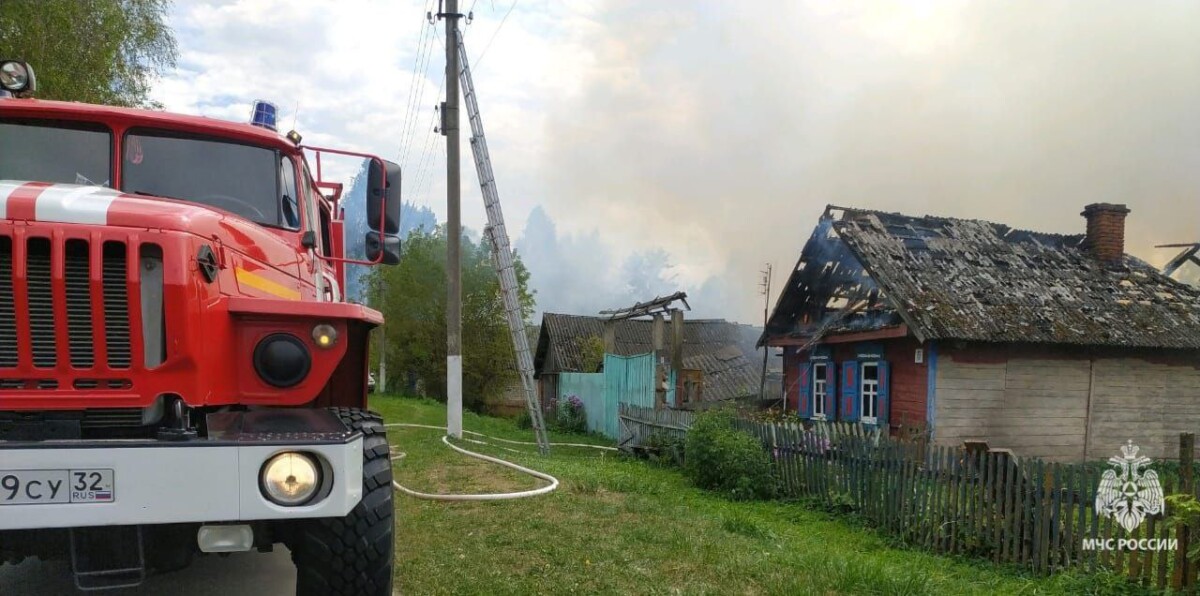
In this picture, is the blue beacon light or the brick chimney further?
the brick chimney

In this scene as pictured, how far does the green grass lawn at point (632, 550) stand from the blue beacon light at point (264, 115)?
3051 mm

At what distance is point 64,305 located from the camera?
2732mm

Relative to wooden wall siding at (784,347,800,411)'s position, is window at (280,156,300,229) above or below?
above

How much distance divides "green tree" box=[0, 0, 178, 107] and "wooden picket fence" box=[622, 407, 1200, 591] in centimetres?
1229

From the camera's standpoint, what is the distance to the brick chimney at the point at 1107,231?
1786 cm

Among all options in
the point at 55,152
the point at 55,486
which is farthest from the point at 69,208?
the point at 55,152

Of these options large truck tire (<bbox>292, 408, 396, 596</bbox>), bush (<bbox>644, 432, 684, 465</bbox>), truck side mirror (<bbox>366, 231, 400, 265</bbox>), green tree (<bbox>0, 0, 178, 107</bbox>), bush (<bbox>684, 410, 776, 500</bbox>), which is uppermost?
green tree (<bbox>0, 0, 178, 107</bbox>)

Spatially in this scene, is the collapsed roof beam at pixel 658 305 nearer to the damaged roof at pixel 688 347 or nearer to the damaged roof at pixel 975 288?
the damaged roof at pixel 975 288

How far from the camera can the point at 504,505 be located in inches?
275

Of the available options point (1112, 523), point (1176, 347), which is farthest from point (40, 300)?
point (1176, 347)

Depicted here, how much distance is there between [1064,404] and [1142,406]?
203cm

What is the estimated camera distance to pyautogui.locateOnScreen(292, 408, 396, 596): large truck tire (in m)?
3.11

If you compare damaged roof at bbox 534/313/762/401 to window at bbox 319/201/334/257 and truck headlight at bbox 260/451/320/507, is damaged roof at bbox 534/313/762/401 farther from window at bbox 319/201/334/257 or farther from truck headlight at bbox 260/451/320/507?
truck headlight at bbox 260/451/320/507

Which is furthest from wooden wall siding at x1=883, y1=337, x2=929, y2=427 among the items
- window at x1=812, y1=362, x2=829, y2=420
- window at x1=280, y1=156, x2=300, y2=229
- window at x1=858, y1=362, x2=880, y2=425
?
window at x1=280, y1=156, x2=300, y2=229
